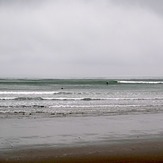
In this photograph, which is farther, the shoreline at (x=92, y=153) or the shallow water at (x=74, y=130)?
the shallow water at (x=74, y=130)

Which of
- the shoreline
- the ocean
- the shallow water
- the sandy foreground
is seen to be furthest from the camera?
the ocean

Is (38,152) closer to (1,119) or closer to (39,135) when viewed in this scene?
(39,135)

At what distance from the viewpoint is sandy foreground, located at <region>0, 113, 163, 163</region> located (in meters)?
9.98

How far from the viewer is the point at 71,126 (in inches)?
627

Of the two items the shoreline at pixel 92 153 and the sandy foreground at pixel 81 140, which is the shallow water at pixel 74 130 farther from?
the shoreline at pixel 92 153

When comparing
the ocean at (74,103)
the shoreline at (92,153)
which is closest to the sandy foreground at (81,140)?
the shoreline at (92,153)

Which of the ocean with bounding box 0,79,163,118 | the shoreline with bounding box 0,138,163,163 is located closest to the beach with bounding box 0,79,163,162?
the shoreline with bounding box 0,138,163,163

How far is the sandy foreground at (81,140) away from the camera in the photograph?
9984 mm

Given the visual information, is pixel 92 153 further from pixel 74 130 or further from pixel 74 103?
pixel 74 103

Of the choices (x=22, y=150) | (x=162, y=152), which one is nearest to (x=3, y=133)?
(x=22, y=150)

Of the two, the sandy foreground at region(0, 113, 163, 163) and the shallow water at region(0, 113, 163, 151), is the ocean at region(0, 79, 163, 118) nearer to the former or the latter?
the shallow water at region(0, 113, 163, 151)

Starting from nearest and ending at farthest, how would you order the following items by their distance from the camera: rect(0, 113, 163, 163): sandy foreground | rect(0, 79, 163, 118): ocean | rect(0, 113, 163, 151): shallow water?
rect(0, 113, 163, 163): sandy foreground, rect(0, 113, 163, 151): shallow water, rect(0, 79, 163, 118): ocean

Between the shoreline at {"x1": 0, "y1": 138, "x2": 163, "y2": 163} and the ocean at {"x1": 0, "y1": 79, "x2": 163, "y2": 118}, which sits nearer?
the shoreline at {"x1": 0, "y1": 138, "x2": 163, "y2": 163}

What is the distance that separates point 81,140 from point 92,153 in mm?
2125
